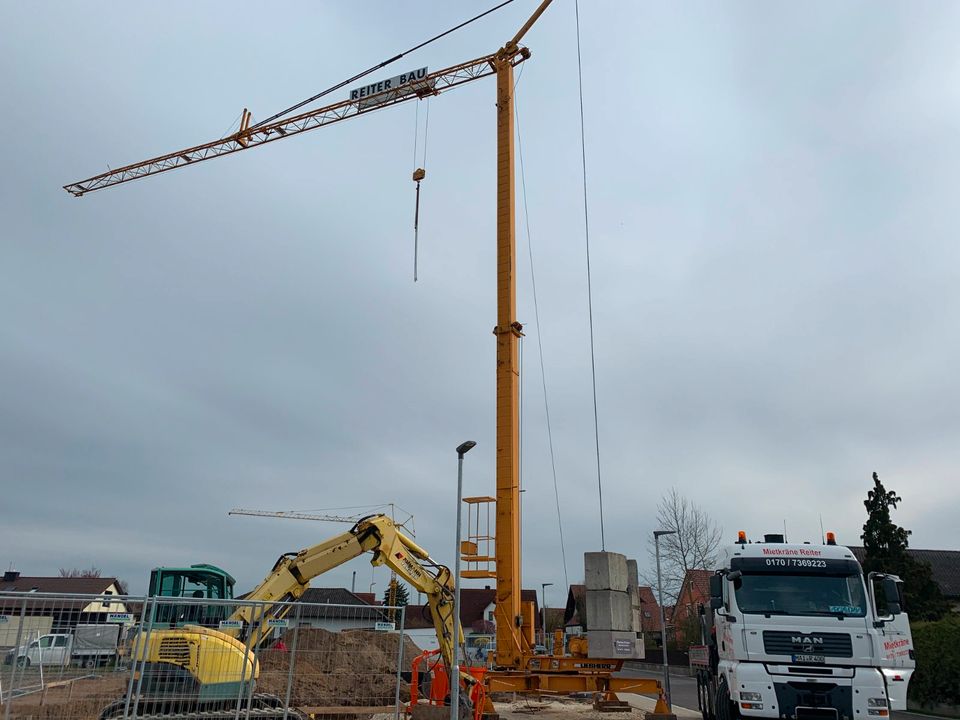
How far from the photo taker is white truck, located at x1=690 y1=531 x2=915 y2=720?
39.6 ft

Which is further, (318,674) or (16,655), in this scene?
(318,674)

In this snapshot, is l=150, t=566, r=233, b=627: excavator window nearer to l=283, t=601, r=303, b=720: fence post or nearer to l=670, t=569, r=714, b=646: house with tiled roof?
l=283, t=601, r=303, b=720: fence post

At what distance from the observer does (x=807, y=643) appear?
40.8ft

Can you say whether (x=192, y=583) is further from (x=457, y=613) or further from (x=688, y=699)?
(x=688, y=699)

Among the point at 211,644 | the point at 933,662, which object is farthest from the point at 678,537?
the point at 211,644

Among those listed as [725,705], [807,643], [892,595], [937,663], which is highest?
[892,595]

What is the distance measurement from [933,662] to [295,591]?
61.0 ft

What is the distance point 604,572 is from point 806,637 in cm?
534

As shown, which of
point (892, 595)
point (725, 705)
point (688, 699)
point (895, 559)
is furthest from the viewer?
point (895, 559)

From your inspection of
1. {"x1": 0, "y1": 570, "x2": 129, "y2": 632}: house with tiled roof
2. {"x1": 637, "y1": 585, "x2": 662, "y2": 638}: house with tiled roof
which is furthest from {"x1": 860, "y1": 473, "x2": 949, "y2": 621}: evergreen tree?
{"x1": 637, "y1": 585, "x2": 662, "y2": 638}: house with tiled roof

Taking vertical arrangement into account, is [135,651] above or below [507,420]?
below

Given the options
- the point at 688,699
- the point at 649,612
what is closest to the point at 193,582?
the point at 688,699

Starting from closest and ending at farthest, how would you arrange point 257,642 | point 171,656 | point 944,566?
point 171,656 → point 257,642 → point 944,566

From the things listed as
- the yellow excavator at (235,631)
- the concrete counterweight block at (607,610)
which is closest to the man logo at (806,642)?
the concrete counterweight block at (607,610)
